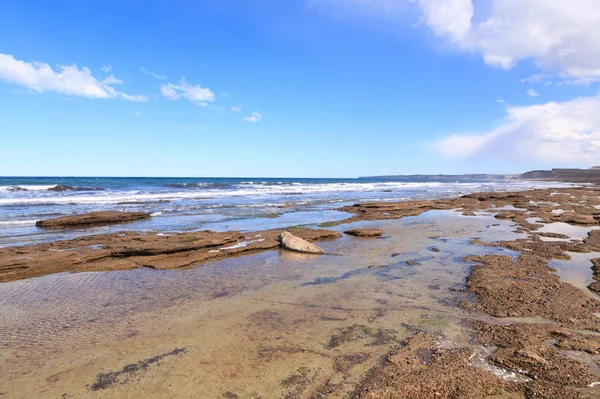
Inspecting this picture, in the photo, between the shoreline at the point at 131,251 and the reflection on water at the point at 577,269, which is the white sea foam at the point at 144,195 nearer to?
the shoreline at the point at 131,251

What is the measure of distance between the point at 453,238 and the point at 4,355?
11907 millimetres

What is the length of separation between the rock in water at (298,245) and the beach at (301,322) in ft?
1.19

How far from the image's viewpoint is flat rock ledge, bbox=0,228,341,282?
320 inches

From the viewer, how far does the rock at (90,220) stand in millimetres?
14968

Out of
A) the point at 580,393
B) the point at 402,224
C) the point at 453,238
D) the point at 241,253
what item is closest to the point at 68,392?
the point at 580,393

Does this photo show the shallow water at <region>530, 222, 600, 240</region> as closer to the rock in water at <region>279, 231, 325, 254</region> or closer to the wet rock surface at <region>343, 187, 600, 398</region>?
the wet rock surface at <region>343, 187, 600, 398</region>

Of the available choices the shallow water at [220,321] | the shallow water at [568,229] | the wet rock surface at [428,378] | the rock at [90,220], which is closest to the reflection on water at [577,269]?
the shallow water at [220,321]

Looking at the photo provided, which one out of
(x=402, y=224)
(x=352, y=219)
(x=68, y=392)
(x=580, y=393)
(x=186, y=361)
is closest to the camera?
(x=580, y=393)

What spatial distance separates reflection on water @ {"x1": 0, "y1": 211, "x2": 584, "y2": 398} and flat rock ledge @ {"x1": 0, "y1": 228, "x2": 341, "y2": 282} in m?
0.61

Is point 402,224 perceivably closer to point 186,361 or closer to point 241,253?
point 241,253

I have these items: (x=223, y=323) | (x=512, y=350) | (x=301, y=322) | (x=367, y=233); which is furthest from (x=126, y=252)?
(x=512, y=350)

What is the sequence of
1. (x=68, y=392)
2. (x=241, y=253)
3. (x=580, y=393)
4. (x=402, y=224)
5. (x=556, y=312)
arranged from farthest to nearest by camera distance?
1. (x=402, y=224)
2. (x=241, y=253)
3. (x=556, y=312)
4. (x=68, y=392)
5. (x=580, y=393)

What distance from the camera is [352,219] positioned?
55.9 feet

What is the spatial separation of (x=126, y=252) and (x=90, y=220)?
8790 millimetres
